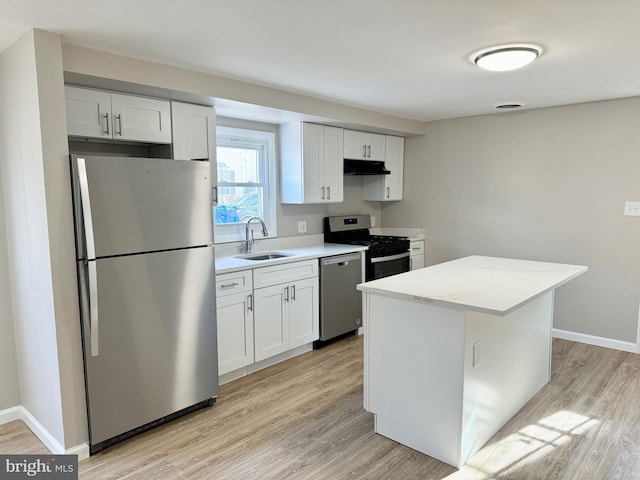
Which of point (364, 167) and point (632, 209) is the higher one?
point (364, 167)

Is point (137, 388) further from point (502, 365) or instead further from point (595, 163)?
point (595, 163)

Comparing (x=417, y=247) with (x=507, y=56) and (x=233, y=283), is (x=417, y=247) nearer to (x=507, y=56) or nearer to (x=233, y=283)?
(x=233, y=283)

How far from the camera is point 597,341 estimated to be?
12.8 feet

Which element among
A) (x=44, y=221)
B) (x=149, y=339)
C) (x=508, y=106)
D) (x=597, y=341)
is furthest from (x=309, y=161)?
(x=597, y=341)

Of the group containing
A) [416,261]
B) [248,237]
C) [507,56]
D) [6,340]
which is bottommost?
[6,340]

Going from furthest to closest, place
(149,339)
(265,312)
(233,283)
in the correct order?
1. (265,312)
2. (233,283)
3. (149,339)

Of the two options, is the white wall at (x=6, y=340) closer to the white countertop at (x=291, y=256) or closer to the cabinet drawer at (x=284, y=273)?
the white countertop at (x=291, y=256)

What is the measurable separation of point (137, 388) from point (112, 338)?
13.6 inches

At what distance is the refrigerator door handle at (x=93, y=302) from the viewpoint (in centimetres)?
215

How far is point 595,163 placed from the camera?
3793mm

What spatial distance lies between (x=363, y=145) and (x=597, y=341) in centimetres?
288

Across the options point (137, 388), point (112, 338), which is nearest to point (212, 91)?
point (112, 338)

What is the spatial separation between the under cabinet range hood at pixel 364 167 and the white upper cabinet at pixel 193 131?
1.67m

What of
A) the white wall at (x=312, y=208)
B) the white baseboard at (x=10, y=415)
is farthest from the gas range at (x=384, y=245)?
the white baseboard at (x=10, y=415)
